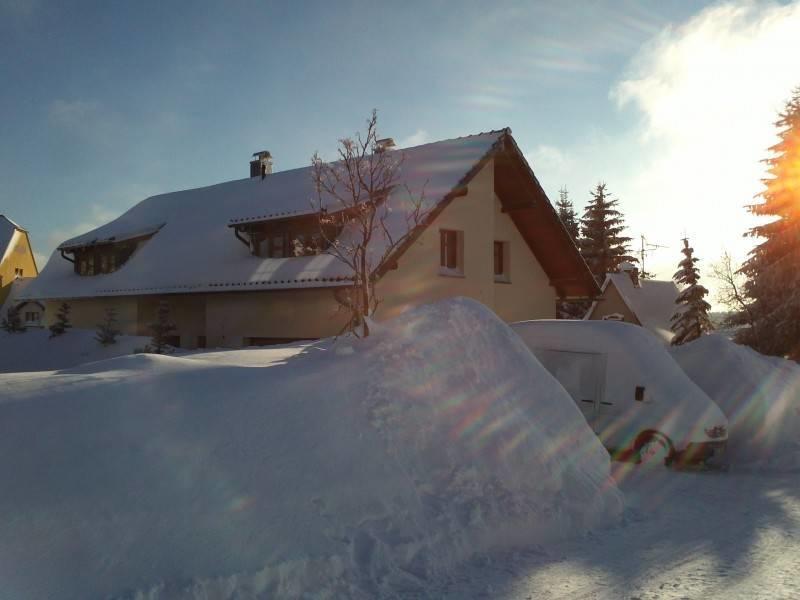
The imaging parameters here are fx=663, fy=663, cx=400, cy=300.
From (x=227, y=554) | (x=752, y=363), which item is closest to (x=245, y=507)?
(x=227, y=554)

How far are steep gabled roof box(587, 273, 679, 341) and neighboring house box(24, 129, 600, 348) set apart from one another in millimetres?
11679

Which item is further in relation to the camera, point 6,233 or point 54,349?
point 6,233

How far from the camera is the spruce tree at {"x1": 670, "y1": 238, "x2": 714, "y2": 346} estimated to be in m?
27.5

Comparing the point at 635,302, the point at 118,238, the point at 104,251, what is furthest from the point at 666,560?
the point at 635,302

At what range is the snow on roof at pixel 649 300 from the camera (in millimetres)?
32406

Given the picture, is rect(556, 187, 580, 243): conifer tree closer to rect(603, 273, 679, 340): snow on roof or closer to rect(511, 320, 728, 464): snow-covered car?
rect(603, 273, 679, 340): snow on roof

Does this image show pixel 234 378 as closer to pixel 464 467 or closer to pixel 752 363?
pixel 464 467

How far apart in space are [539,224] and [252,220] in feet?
28.3

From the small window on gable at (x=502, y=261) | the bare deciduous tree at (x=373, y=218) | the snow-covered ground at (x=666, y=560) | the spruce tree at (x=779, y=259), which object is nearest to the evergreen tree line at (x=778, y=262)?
the spruce tree at (x=779, y=259)

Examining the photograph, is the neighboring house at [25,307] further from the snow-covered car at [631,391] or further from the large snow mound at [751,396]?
the large snow mound at [751,396]

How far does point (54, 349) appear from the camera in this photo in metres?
20.1

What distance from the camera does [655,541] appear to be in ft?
18.9

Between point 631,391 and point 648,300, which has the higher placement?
point 648,300

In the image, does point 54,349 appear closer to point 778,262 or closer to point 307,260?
point 307,260
